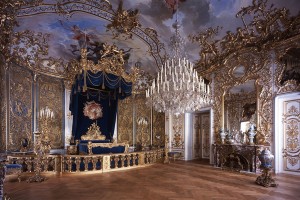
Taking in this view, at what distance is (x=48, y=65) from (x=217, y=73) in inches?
300

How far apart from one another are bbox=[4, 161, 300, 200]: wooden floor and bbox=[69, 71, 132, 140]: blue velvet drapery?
3277 mm

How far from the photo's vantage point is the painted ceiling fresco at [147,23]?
22.4 ft

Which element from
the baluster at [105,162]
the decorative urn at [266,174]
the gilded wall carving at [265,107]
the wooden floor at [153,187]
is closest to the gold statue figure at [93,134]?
the baluster at [105,162]

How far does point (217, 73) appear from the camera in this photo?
933 centimetres

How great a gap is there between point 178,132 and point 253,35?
5.49 m

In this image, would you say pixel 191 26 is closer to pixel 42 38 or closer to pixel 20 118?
pixel 42 38

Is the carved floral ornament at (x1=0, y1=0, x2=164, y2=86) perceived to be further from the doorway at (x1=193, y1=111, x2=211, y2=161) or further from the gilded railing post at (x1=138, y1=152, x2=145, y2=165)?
the doorway at (x1=193, y1=111, x2=211, y2=161)

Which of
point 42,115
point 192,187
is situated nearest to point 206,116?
point 192,187

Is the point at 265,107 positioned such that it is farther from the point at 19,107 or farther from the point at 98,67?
the point at 19,107

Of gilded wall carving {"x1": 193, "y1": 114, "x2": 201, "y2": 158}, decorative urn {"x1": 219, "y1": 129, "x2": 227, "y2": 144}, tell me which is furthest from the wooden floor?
gilded wall carving {"x1": 193, "y1": 114, "x2": 201, "y2": 158}

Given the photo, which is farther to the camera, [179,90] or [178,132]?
[178,132]

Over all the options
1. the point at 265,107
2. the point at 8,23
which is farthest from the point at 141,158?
the point at 8,23

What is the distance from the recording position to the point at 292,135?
687 cm

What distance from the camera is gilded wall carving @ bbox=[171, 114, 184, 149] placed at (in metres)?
10.8
